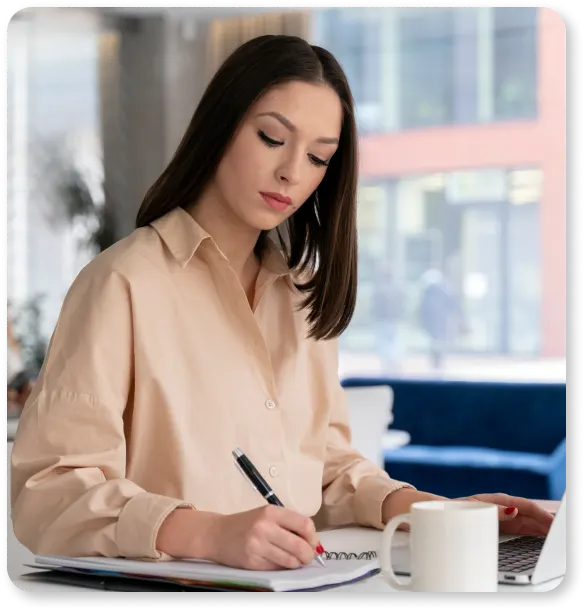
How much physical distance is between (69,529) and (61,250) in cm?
503

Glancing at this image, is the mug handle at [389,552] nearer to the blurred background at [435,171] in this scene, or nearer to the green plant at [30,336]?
the green plant at [30,336]

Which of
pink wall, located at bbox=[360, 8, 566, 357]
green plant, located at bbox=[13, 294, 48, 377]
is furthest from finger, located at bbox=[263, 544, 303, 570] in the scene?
pink wall, located at bbox=[360, 8, 566, 357]

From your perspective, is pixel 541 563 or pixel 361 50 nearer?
pixel 541 563

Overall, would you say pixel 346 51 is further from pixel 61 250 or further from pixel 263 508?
pixel 263 508

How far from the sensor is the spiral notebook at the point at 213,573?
2.03 feet

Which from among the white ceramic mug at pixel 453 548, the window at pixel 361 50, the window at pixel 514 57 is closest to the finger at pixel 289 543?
the white ceramic mug at pixel 453 548

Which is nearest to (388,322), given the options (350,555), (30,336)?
(30,336)

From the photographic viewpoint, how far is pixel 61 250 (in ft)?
18.5

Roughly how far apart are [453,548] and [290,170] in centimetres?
43

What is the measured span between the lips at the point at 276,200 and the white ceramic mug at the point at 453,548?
403 mm

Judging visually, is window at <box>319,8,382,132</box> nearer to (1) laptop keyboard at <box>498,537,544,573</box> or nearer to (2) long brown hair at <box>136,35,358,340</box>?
(2) long brown hair at <box>136,35,358,340</box>

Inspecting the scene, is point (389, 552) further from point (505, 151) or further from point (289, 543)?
point (505, 151)

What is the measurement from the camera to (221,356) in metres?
0.95

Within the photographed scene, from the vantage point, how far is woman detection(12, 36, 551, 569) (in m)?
0.77
